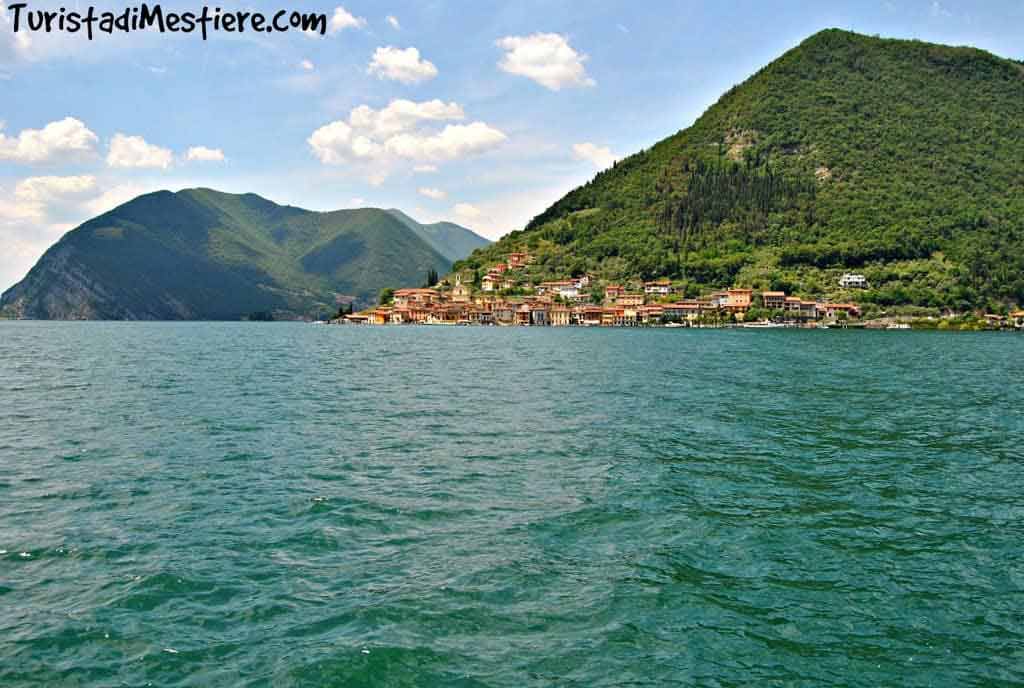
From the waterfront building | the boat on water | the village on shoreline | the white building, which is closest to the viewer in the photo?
the boat on water

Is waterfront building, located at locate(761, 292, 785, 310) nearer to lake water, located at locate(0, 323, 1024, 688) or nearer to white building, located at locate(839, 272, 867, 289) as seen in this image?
white building, located at locate(839, 272, 867, 289)

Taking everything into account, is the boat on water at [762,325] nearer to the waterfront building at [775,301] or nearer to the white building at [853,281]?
the waterfront building at [775,301]

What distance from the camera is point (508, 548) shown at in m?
12.5

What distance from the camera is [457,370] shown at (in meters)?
50.2

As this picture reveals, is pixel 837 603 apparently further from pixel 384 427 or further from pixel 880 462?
pixel 384 427

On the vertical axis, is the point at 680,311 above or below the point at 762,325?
above

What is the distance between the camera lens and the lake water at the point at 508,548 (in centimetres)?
862

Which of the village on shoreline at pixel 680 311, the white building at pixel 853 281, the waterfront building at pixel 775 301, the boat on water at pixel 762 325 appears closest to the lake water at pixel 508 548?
the boat on water at pixel 762 325

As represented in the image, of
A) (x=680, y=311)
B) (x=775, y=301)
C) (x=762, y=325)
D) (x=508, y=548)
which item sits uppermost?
(x=775, y=301)

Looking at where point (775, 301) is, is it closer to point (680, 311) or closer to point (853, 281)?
point (680, 311)

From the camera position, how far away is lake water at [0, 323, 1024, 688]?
8.62 metres

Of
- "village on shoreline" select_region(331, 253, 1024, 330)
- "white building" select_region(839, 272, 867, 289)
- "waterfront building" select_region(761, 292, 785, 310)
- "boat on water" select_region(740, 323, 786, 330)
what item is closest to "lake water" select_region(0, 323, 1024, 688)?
"boat on water" select_region(740, 323, 786, 330)

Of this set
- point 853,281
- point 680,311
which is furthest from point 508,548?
point 853,281

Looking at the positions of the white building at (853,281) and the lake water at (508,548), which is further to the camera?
the white building at (853,281)
